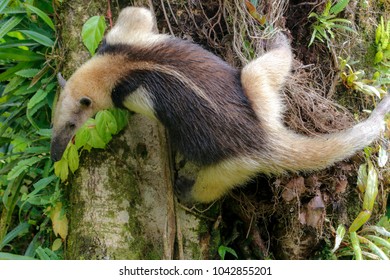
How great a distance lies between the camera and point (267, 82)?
418 centimetres

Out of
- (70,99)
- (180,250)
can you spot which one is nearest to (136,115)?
(70,99)

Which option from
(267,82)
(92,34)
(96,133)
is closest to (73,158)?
(96,133)

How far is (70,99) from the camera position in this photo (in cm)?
430

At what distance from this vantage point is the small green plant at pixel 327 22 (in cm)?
467

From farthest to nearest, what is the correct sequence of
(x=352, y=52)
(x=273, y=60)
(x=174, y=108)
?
(x=352, y=52)
(x=273, y=60)
(x=174, y=108)

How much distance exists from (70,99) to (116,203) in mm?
846

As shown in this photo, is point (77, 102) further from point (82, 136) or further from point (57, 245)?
point (57, 245)

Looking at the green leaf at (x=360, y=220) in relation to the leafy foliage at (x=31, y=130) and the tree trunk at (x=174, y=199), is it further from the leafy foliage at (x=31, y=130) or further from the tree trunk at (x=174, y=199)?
the leafy foliage at (x=31, y=130)

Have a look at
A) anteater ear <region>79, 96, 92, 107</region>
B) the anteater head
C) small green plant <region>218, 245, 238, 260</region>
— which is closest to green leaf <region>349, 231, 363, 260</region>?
small green plant <region>218, 245, 238, 260</region>

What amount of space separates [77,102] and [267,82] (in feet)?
4.55

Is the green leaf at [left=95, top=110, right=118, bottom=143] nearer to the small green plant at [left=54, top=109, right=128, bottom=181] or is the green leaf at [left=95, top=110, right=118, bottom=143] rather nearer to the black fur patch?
the small green plant at [left=54, top=109, right=128, bottom=181]

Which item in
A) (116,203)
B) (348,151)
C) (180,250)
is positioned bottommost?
(180,250)

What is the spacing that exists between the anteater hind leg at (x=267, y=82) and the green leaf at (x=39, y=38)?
169cm
